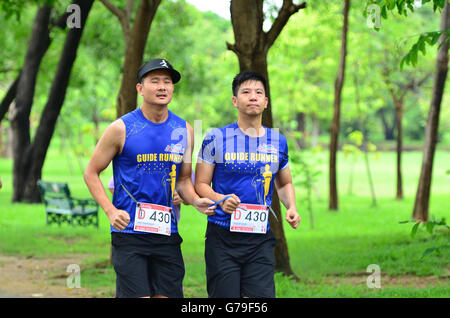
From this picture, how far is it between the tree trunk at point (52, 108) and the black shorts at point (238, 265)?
1247 cm

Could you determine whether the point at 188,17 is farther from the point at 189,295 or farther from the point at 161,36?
the point at 189,295

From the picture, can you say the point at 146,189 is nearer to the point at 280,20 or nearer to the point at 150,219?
the point at 150,219

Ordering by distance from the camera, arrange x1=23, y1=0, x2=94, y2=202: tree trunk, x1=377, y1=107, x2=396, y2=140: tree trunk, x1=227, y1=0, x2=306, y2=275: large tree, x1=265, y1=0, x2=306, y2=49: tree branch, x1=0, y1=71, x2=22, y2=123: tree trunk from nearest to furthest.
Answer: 1. x1=227, y1=0, x2=306, y2=275: large tree
2. x1=265, y1=0, x2=306, y2=49: tree branch
3. x1=23, y1=0, x2=94, y2=202: tree trunk
4. x1=0, y1=71, x2=22, y2=123: tree trunk
5. x1=377, y1=107, x2=396, y2=140: tree trunk

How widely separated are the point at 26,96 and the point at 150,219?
19.2 m

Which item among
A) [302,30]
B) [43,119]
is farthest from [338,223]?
[302,30]

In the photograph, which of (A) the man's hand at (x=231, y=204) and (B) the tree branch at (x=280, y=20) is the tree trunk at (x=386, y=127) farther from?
(A) the man's hand at (x=231, y=204)

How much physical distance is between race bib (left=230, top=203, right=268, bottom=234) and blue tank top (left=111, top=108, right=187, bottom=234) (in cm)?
42

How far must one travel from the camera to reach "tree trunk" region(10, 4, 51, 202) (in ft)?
73.0

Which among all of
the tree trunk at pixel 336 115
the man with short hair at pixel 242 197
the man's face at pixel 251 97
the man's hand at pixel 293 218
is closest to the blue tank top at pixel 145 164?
the man with short hair at pixel 242 197

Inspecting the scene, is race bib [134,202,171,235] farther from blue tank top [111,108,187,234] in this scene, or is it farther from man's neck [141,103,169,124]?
man's neck [141,103,169,124]

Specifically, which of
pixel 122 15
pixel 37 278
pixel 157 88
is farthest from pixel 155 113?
pixel 122 15

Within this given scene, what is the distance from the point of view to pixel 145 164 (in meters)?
5.24

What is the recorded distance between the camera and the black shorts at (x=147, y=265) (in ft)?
17.0

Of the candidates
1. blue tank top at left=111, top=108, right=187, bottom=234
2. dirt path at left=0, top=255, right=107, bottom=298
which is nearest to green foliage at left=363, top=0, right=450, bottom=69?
blue tank top at left=111, top=108, right=187, bottom=234
